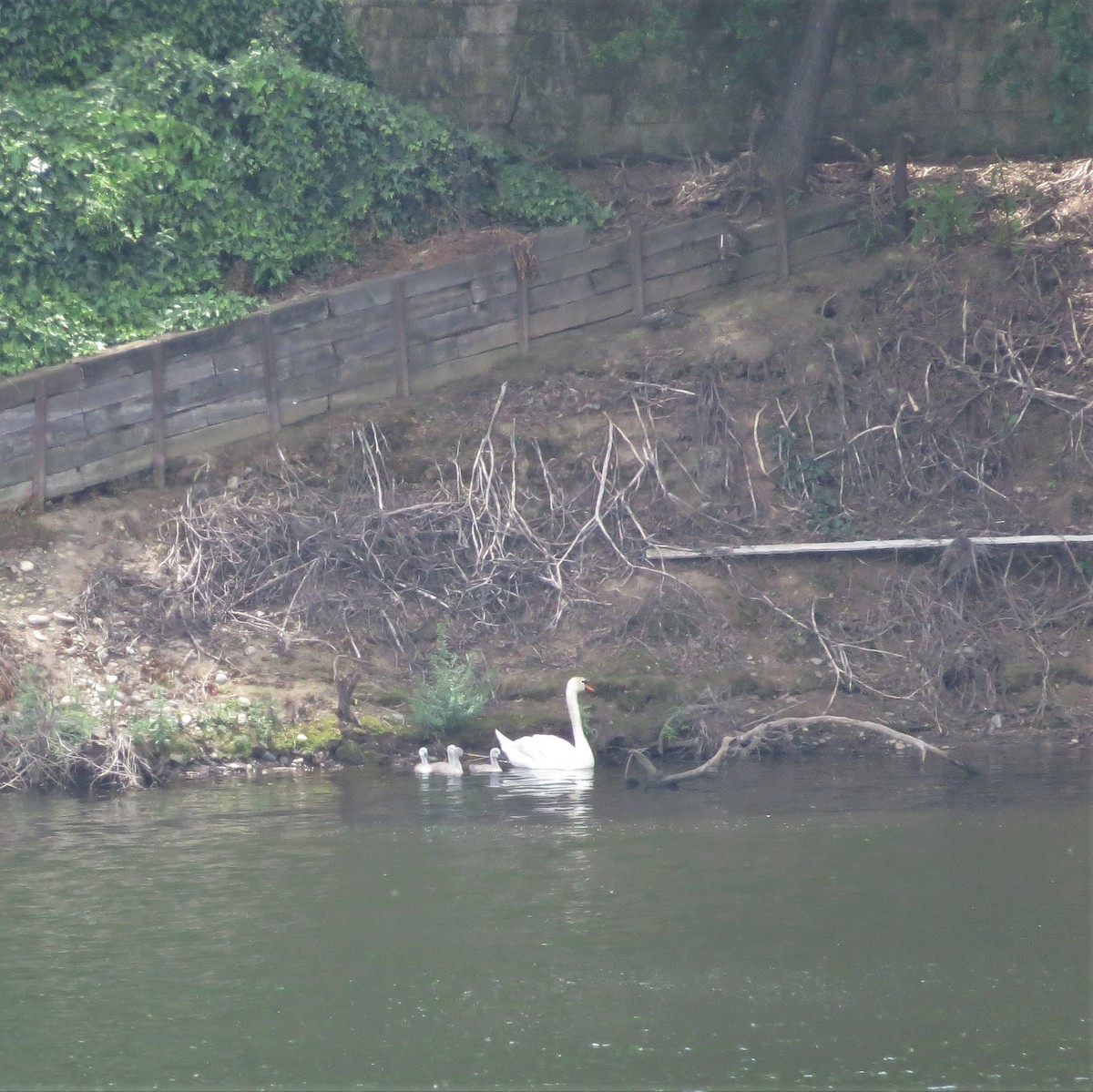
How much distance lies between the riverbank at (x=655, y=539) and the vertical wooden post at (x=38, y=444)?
1.09ft

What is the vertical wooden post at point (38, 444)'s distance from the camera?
1452cm

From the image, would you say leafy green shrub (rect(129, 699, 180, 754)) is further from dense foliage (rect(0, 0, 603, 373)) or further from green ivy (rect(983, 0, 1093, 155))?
A: green ivy (rect(983, 0, 1093, 155))

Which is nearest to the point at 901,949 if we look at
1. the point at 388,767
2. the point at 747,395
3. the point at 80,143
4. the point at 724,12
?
the point at 388,767

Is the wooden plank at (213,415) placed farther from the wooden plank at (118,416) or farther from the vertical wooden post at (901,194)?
the vertical wooden post at (901,194)

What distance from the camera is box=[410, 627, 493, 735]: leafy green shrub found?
13.0 metres

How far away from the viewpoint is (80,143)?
15.0 meters

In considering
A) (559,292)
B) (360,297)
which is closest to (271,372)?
(360,297)

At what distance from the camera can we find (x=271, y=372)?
15398 mm

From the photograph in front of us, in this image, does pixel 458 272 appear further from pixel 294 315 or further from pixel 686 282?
pixel 686 282

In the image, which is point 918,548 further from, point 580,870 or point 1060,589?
point 580,870

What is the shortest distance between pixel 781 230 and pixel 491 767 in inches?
286

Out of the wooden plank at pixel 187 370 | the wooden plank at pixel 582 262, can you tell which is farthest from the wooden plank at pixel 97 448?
the wooden plank at pixel 582 262

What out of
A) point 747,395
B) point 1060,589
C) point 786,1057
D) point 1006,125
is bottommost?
point 786,1057

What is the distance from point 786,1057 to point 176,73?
41.0 feet
